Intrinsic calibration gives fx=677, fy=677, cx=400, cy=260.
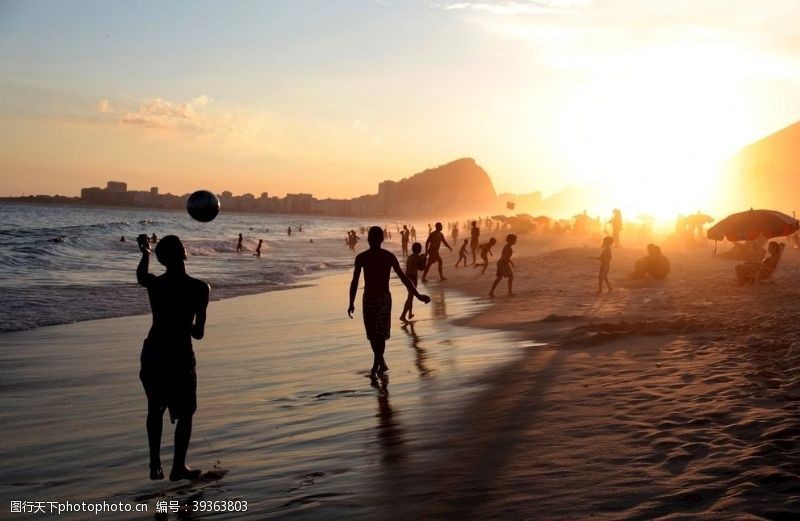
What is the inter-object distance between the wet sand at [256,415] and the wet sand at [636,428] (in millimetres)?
561

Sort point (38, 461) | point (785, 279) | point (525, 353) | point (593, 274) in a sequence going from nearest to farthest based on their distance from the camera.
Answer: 1. point (38, 461)
2. point (525, 353)
3. point (785, 279)
4. point (593, 274)

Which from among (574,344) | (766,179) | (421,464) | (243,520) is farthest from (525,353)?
(766,179)

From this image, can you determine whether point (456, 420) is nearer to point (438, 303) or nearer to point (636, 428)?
point (636, 428)

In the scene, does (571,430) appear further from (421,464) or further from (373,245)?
(373,245)

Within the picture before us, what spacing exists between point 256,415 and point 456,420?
2177mm

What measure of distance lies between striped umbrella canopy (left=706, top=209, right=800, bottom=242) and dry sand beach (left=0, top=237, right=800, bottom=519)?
19.9 ft

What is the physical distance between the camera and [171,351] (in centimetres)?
525

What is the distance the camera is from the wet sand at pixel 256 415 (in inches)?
200

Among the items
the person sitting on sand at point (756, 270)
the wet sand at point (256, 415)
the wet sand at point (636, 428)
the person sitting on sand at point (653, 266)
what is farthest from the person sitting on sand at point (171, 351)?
the person sitting on sand at point (653, 266)

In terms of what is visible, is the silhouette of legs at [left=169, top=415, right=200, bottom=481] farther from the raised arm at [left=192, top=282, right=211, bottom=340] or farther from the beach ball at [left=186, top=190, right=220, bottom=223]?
the beach ball at [left=186, top=190, right=220, bottom=223]

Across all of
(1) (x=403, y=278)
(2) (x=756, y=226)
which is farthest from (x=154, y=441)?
(2) (x=756, y=226)

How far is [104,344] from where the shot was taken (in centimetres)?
1303

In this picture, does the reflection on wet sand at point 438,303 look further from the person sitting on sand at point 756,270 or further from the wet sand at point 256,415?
the person sitting on sand at point 756,270

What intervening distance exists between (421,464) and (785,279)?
18112 millimetres
